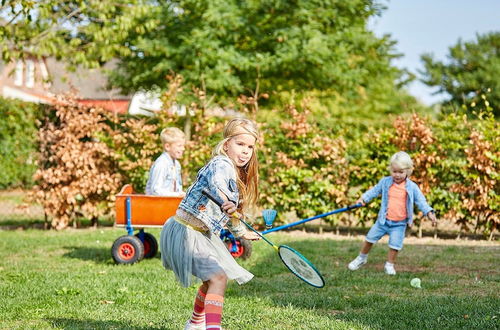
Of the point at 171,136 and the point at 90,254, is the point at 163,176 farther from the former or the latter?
the point at 90,254

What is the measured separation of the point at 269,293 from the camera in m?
5.91

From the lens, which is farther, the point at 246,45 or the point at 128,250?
the point at 246,45

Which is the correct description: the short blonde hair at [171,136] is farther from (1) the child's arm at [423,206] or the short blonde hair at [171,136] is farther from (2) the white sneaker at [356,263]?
(1) the child's arm at [423,206]

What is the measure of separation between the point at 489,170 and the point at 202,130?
4.63 m

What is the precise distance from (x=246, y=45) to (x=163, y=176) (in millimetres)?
7968

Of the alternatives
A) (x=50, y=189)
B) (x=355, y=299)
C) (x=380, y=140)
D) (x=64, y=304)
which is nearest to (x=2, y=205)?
(x=50, y=189)

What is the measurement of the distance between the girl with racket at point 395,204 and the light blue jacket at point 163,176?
2176 millimetres

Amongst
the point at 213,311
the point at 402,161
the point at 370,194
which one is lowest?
the point at 213,311

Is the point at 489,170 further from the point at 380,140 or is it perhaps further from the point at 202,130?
the point at 202,130

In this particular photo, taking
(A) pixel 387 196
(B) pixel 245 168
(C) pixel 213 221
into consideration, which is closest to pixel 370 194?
(A) pixel 387 196

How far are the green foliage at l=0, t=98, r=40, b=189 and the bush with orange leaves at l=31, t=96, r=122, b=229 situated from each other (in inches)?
37.3

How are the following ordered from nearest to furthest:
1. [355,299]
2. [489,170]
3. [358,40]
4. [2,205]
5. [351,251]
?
[355,299] < [351,251] < [489,170] < [2,205] < [358,40]

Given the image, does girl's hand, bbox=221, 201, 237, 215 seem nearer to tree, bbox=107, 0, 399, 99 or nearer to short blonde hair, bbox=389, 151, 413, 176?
short blonde hair, bbox=389, 151, 413, 176

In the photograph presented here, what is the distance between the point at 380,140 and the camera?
10734 millimetres
